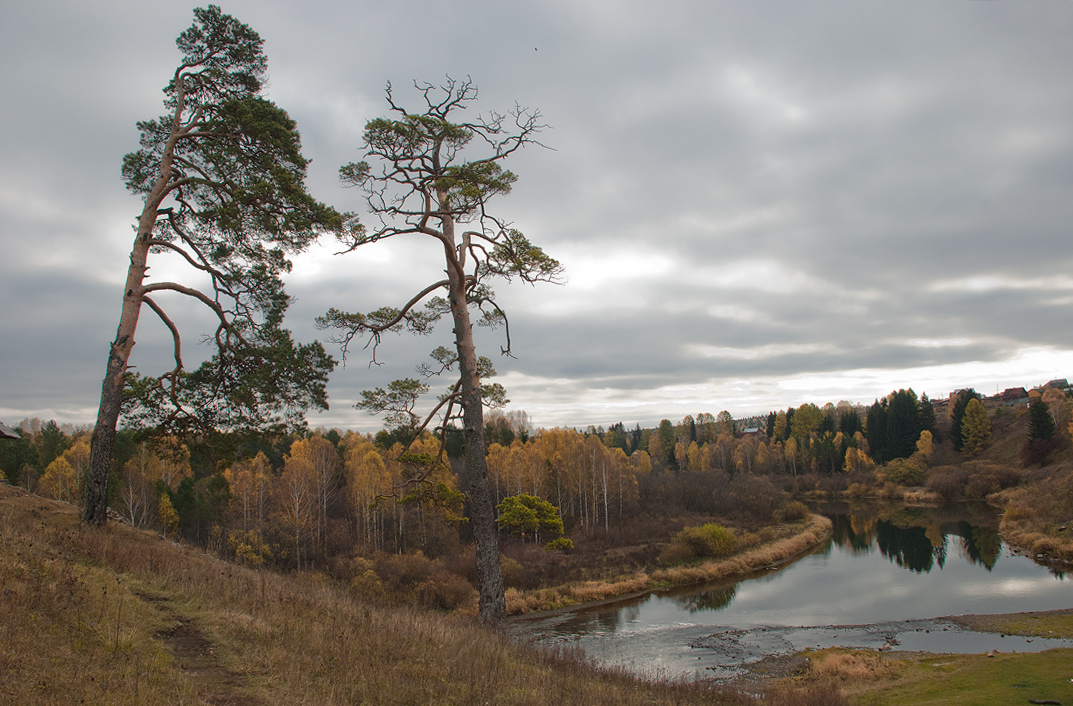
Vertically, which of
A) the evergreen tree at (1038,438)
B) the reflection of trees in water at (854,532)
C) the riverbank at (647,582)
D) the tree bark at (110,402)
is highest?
the tree bark at (110,402)

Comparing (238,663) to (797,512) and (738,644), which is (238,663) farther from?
(797,512)

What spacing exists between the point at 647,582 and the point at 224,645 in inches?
1269

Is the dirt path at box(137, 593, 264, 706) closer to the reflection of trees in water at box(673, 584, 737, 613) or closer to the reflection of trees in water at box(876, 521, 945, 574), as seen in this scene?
the reflection of trees in water at box(673, 584, 737, 613)

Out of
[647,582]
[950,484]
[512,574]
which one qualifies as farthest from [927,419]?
[512,574]

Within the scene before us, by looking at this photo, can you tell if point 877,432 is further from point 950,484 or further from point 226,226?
point 226,226

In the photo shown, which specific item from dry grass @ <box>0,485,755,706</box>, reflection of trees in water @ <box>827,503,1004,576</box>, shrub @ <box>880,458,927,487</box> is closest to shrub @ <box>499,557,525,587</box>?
reflection of trees in water @ <box>827,503,1004,576</box>

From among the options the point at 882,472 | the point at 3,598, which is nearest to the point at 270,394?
the point at 3,598

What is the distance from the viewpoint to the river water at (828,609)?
2053cm

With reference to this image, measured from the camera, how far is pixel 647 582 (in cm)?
3469

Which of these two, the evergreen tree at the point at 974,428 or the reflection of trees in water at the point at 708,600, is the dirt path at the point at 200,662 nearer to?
the reflection of trees in water at the point at 708,600

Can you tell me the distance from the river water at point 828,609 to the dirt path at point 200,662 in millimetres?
11763

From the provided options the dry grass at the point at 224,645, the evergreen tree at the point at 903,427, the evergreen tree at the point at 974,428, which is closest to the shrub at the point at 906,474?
the evergreen tree at the point at 903,427

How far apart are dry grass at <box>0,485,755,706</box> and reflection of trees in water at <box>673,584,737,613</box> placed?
73.2ft

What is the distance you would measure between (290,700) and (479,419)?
20.0 ft
